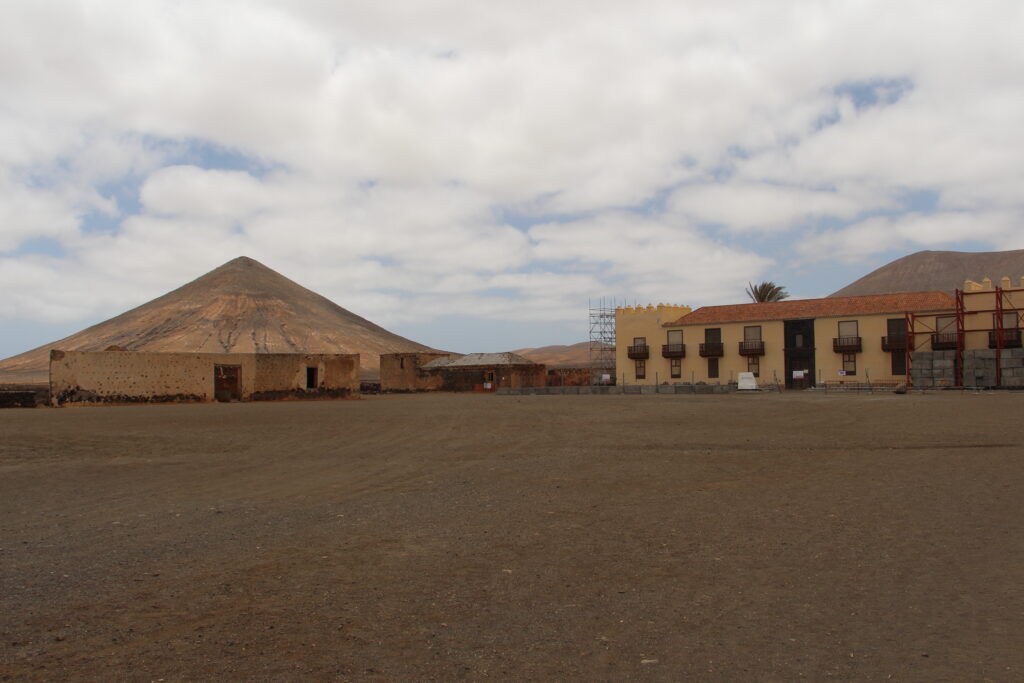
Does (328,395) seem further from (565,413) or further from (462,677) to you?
(462,677)

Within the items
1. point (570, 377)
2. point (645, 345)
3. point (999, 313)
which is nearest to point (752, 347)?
point (645, 345)

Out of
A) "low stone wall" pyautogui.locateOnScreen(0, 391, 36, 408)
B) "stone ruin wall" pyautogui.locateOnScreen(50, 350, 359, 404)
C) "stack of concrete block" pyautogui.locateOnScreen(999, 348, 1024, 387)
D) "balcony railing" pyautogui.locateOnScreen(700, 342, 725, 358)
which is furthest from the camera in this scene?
"balcony railing" pyautogui.locateOnScreen(700, 342, 725, 358)

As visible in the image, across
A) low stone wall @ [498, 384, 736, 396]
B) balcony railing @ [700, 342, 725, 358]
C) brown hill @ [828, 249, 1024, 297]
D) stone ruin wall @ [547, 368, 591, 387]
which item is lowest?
low stone wall @ [498, 384, 736, 396]

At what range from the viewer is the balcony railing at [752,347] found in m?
48.2

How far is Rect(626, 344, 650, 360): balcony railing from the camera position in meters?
52.6

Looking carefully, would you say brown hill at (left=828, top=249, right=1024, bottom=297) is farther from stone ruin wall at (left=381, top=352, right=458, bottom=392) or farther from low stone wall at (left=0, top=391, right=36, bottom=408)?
low stone wall at (left=0, top=391, right=36, bottom=408)

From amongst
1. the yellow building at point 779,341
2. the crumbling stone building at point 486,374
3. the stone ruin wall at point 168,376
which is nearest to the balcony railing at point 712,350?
the yellow building at point 779,341

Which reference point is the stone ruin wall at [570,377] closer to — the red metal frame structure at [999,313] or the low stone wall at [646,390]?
the low stone wall at [646,390]

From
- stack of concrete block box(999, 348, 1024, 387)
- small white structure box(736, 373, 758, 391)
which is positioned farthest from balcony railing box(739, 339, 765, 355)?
stack of concrete block box(999, 348, 1024, 387)

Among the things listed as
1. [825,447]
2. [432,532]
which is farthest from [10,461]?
[825,447]

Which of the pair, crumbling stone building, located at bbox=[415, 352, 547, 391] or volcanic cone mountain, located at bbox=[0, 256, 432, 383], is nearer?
crumbling stone building, located at bbox=[415, 352, 547, 391]

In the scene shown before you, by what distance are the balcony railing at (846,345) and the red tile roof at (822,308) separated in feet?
5.30

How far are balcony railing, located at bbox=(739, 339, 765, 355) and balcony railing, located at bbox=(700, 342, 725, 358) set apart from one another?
119 centimetres

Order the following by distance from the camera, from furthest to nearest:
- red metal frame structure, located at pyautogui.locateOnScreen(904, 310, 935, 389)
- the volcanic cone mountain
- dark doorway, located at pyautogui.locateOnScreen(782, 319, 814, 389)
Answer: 1. the volcanic cone mountain
2. dark doorway, located at pyautogui.locateOnScreen(782, 319, 814, 389)
3. red metal frame structure, located at pyautogui.locateOnScreen(904, 310, 935, 389)
